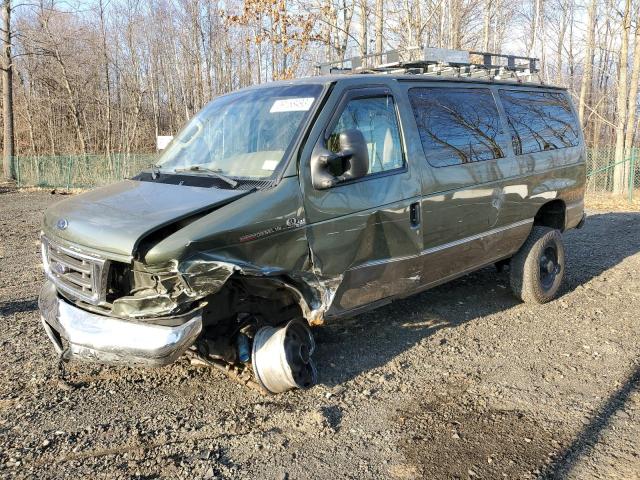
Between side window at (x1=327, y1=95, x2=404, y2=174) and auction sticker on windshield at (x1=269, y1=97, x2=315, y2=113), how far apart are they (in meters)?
0.26

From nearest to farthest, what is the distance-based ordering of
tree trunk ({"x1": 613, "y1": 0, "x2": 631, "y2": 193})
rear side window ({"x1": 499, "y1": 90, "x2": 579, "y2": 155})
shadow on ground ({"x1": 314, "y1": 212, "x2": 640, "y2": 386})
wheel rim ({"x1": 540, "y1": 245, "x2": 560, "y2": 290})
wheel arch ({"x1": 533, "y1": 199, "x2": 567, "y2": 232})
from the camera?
shadow on ground ({"x1": 314, "y1": 212, "x2": 640, "y2": 386}) < rear side window ({"x1": 499, "y1": 90, "x2": 579, "y2": 155}) < wheel rim ({"x1": 540, "y1": 245, "x2": 560, "y2": 290}) < wheel arch ({"x1": 533, "y1": 199, "x2": 567, "y2": 232}) < tree trunk ({"x1": 613, "y1": 0, "x2": 631, "y2": 193})

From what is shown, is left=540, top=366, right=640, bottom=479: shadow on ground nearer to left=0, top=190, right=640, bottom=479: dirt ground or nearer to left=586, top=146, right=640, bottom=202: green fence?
left=0, top=190, right=640, bottom=479: dirt ground

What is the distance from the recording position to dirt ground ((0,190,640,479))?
3033 millimetres

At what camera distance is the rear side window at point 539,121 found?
18.2ft

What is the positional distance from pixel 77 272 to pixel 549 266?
4.91m

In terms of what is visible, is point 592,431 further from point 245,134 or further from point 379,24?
point 379,24

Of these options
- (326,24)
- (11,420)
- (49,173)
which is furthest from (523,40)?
(11,420)

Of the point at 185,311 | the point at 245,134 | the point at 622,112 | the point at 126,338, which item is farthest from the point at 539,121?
the point at 622,112

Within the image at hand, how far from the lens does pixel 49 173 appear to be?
1018 inches

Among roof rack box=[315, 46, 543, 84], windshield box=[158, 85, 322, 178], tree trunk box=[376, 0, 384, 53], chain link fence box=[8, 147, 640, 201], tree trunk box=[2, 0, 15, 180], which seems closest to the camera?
windshield box=[158, 85, 322, 178]

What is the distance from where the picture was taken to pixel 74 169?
2569cm

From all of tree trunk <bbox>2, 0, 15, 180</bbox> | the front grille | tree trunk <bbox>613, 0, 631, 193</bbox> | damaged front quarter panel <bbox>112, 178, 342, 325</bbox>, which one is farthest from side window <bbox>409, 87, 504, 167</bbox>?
tree trunk <bbox>2, 0, 15, 180</bbox>

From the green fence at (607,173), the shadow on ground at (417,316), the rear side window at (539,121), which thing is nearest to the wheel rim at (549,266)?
the shadow on ground at (417,316)

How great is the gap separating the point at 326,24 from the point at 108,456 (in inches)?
679
